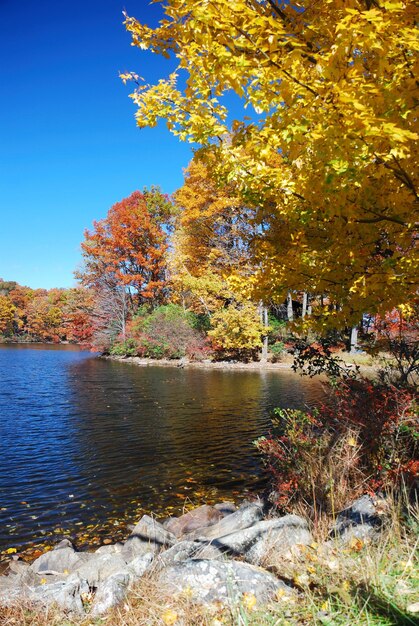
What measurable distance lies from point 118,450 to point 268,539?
683cm

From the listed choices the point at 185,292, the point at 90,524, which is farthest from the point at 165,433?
the point at 185,292

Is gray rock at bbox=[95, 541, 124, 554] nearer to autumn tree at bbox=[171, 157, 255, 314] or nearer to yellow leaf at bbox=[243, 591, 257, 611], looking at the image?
yellow leaf at bbox=[243, 591, 257, 611]

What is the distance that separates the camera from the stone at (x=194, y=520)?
637cm

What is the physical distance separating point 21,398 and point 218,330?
13.8 m

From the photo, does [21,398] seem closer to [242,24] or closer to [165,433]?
[165,433]

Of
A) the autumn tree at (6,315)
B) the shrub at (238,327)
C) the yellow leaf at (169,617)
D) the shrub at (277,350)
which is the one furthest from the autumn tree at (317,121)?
the autumn tree at (6,315)

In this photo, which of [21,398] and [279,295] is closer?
[279,295]

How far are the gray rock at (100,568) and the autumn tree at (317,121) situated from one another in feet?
12.3

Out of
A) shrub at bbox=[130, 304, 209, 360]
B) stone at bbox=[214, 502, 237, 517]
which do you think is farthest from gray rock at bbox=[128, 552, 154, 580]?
shrub at bbox=[130, 304, 209, 360]

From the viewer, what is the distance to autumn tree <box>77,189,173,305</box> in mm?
39656

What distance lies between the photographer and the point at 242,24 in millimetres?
3139

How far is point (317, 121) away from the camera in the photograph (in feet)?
10.2

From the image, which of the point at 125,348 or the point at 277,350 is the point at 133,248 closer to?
the point at 125,348

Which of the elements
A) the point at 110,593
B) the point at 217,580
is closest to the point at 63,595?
the point at 110,593
